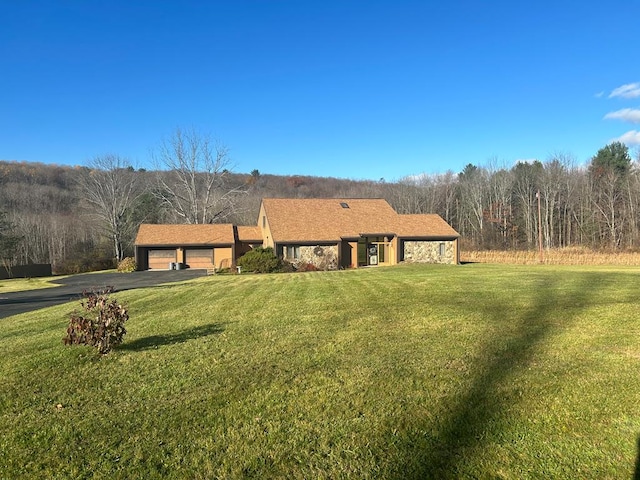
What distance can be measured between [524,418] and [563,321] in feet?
14.7

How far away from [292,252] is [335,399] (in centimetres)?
2319

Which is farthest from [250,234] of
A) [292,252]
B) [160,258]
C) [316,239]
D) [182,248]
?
[316,239]

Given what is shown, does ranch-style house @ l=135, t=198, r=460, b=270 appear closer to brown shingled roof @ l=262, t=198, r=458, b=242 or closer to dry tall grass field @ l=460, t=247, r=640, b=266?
brown shingled roof @ l=262, t=198, r=458, b=242

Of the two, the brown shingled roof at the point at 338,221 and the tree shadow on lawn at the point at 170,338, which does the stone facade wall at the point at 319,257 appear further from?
the tree shadow on lawn at the point at 170,338

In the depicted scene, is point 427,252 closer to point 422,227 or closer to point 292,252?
point 422,227

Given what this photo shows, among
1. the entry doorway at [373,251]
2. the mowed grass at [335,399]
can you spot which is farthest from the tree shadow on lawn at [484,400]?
the entry doorway at [373,251]

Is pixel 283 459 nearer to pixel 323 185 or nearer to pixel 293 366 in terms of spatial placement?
pixel 293 366

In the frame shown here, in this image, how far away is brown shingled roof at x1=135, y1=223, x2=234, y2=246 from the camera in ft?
98.8

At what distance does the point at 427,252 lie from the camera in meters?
29.8

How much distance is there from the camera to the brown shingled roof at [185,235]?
3011 centimetres

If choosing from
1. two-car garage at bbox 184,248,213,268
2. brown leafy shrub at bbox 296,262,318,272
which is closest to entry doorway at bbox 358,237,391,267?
brown leafy shrub at bbox 296,262,318,272

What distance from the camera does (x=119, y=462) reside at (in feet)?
10.2

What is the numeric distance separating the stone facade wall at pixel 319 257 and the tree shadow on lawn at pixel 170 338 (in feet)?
64.1

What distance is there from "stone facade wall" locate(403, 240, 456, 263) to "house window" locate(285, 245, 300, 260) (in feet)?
25.6
